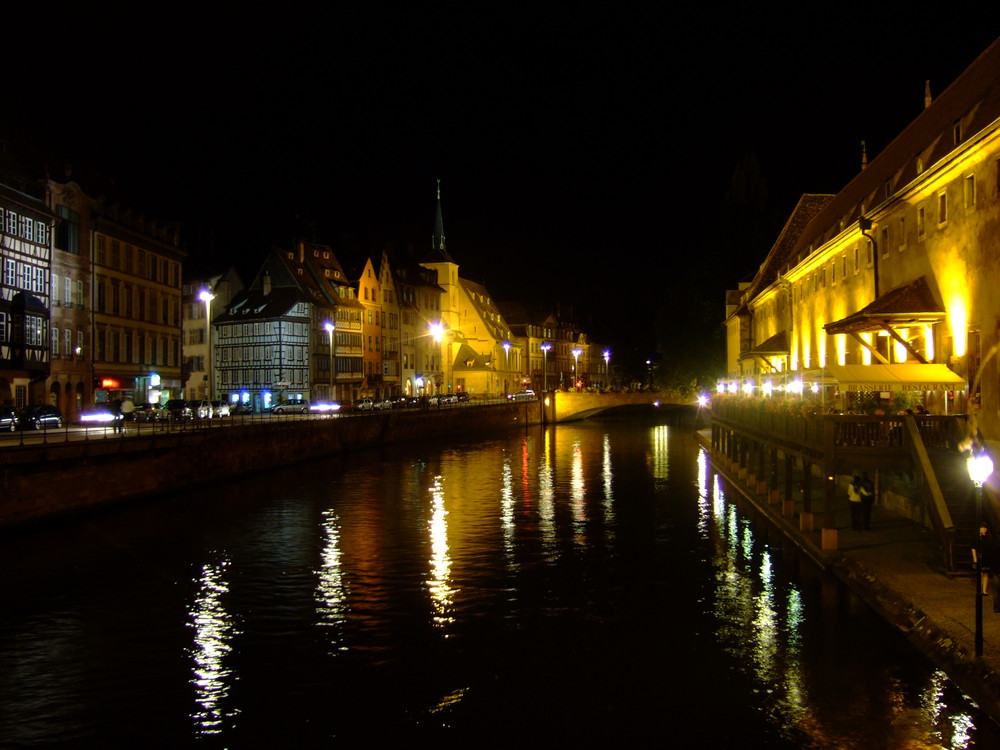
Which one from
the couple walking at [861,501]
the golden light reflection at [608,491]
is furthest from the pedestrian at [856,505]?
the golden light reflection at [608,491]

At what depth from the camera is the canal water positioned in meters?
14.2

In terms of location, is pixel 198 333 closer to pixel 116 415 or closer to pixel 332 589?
pixel 116 415

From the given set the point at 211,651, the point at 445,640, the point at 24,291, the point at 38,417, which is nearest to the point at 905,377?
the point at 445,640

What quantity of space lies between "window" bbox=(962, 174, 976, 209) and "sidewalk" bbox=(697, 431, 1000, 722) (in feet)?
26.6

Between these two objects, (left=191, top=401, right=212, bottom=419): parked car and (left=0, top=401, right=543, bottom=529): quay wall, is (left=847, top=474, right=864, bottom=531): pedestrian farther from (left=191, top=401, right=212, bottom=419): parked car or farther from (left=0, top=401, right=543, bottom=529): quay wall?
(left=191, top=401, right=212, bottom=419): parked car

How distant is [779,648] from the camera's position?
703 inches

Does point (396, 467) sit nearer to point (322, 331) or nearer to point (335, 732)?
point (322, 331)

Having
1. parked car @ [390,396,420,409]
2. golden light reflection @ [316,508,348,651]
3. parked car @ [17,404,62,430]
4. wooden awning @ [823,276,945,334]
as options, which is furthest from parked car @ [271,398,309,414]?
wooden awning @ [823,276,945,334]

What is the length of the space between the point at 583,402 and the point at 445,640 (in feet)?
308

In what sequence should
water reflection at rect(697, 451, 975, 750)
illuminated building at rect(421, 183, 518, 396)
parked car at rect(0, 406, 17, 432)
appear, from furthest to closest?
illuminated building at rect(421, 183, 518, 396) → parked car at rect(0, 406, 17, 432) → water reflection at rect(697, 451, 975, 750)

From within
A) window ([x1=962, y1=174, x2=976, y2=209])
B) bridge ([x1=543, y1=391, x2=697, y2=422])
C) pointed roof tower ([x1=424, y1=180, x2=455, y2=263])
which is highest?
pointed roof tower ([x1=424, y1=180, x2=455, y2=263])

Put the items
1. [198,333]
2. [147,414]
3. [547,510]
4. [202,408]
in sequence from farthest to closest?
1. [198,333]
2. [202,408]
3. [147,414]
4. [547,510]

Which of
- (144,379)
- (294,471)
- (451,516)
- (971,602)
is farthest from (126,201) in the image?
(971,602)

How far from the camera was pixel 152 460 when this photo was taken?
3738cm
